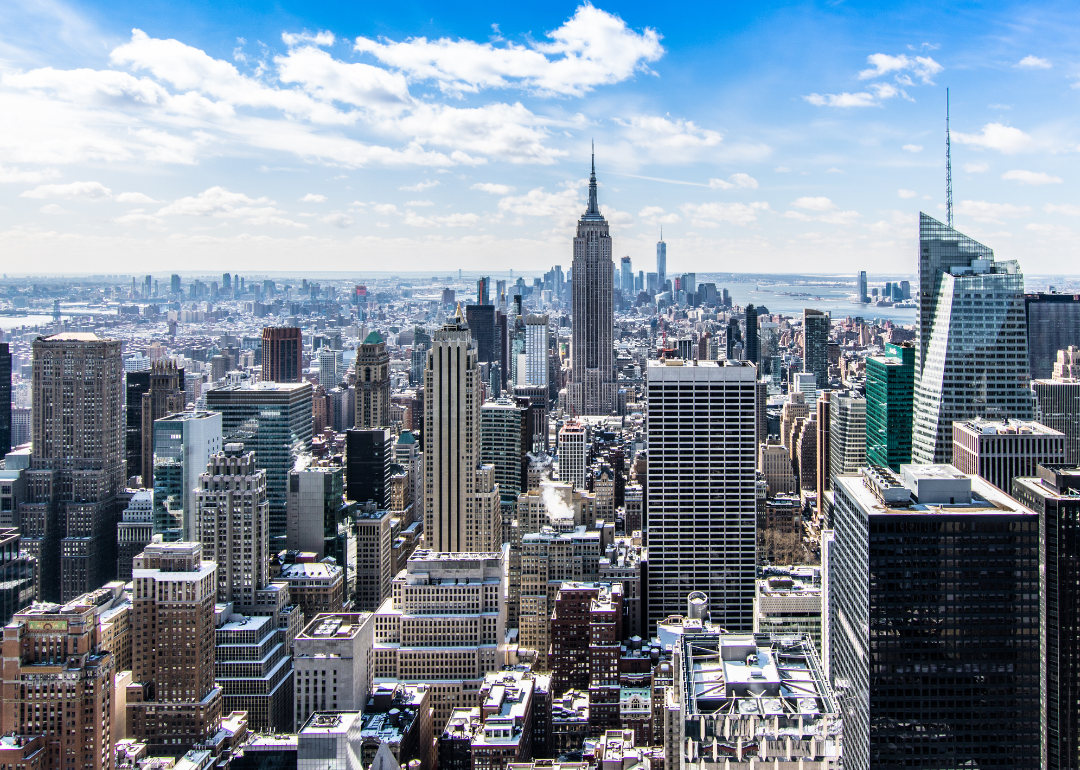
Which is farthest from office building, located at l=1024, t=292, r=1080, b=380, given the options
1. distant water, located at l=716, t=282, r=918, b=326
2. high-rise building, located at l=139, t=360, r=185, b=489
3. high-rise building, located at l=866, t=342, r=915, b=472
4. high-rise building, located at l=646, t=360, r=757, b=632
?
high-rise building, located at l=139, t=360, r=185, b=489

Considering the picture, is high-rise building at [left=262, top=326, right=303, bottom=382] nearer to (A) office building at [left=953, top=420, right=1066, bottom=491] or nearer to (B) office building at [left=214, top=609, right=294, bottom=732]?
(B) office building at [left=214, top=609, right=294, bottom=732]

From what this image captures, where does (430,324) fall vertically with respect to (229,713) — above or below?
above

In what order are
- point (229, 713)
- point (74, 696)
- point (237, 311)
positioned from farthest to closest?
point (237, 311) < point (229, 713) < point (74, 696)

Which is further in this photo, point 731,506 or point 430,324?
point 430,324

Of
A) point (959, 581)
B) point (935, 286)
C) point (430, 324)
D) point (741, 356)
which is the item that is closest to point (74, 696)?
point (959, 581)

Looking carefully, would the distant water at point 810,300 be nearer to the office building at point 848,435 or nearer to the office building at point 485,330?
the office building at point 848,435

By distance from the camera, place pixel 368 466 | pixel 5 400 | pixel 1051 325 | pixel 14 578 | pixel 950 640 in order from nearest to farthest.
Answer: pixel 950 640 → pixel 14 578 → pixel 5 400 → pixel 368 466 → pixel 1051 325

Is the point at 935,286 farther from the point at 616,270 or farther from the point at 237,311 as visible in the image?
the point at 616,270

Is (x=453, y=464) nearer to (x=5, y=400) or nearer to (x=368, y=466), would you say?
(x=368, y=466)

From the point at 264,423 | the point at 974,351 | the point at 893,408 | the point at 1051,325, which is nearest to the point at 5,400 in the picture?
the point at 264,423
